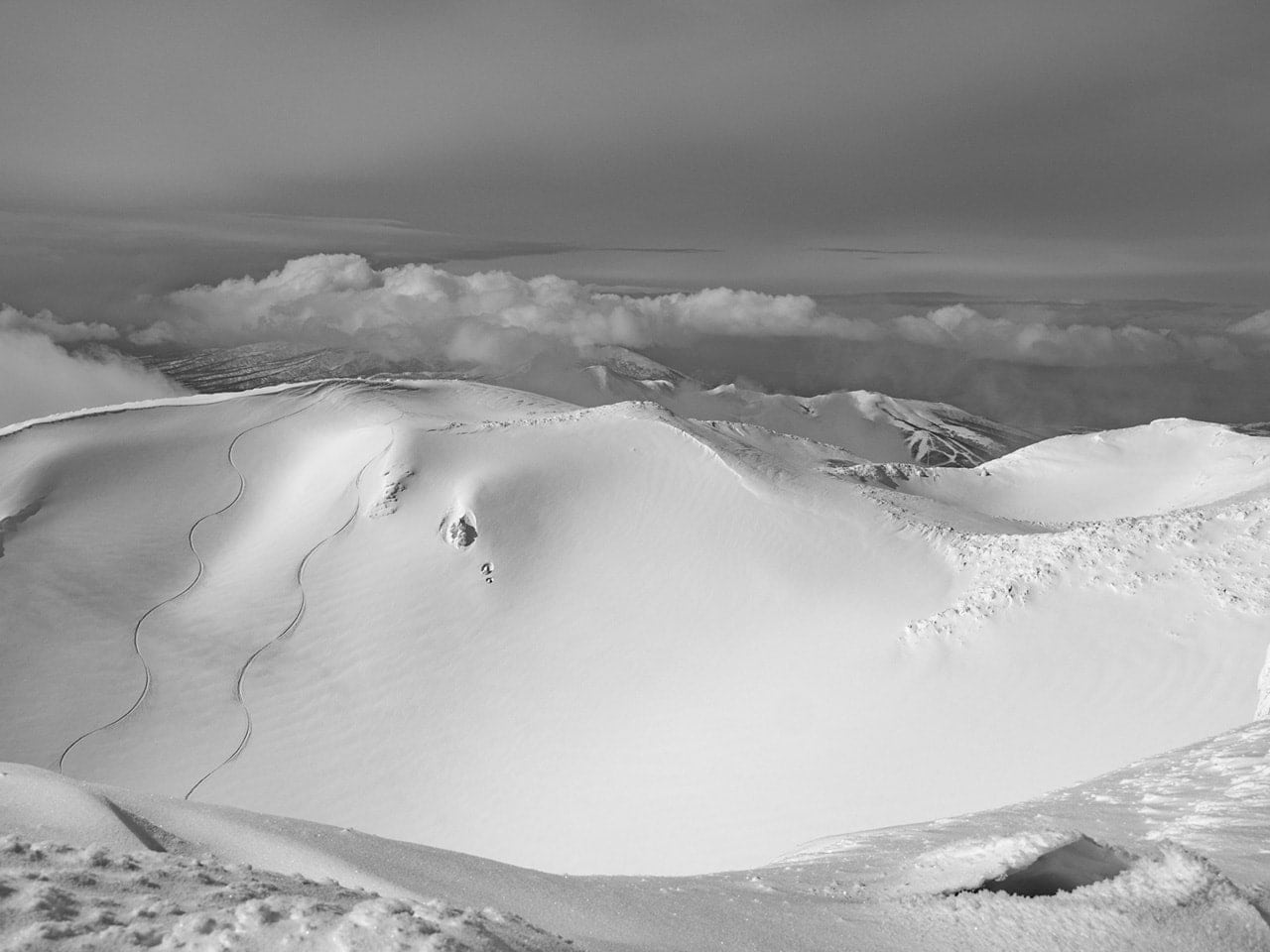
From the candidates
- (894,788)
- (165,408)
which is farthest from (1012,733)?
(165,408)

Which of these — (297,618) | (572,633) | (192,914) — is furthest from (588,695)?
(192,914)

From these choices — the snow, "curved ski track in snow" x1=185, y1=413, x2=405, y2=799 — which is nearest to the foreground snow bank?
the snow

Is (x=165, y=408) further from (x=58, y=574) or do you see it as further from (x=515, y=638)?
(x=515, y=638)

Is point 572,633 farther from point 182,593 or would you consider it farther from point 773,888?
point 773,888

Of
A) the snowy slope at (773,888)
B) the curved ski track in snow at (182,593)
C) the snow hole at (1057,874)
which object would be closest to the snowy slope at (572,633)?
the curved ski track in snow at (182,593)

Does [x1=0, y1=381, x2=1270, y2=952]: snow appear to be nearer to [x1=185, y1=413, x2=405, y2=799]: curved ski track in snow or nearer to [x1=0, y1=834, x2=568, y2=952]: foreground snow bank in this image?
[x1=0, y1=834, x2=568, y2=952]: foreground snow bank

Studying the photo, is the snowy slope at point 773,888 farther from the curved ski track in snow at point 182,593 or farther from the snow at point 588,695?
the curved ski track in snow at point 182,593
